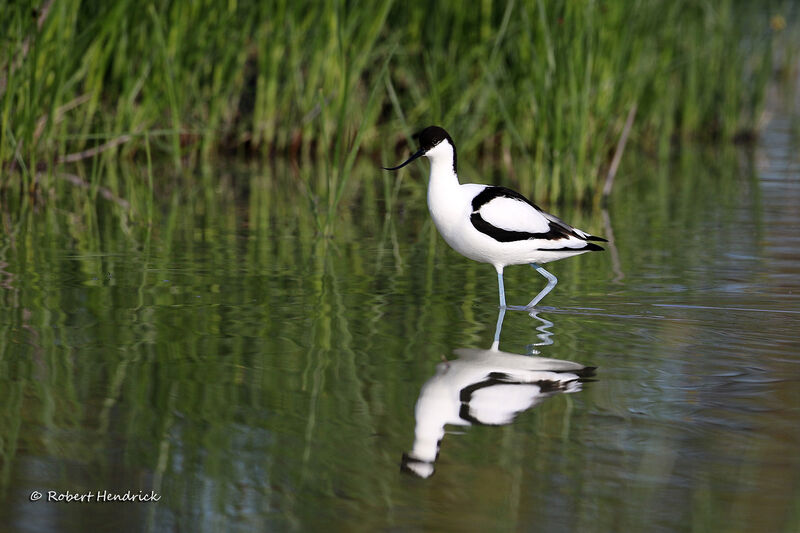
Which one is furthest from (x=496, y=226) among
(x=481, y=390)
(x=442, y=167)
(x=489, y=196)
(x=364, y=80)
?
(x=364, y=80)

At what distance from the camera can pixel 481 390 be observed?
Result: 3943 mm

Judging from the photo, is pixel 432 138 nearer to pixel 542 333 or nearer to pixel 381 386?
pixel 542 333

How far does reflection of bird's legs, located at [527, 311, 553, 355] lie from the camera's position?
461cm

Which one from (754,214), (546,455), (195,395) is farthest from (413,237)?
(546,455)

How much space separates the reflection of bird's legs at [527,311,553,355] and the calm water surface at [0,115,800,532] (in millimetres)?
20

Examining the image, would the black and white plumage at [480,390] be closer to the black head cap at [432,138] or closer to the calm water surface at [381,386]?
the calm water surface at [381,386]

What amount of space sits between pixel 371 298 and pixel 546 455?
2311 millimetres

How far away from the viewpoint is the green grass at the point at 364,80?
25.8ft

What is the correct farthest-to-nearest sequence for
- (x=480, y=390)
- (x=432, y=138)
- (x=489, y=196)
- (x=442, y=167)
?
1. (x=432, y=138)
2. (x=442, y=167)
3. (x=489, y=196)
4. (x=480, y=390)

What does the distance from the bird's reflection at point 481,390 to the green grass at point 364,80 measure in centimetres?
240

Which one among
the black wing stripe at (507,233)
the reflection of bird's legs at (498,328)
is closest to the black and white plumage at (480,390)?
the reflection of bird's legs at (498,328)

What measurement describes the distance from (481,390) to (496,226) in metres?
1.46

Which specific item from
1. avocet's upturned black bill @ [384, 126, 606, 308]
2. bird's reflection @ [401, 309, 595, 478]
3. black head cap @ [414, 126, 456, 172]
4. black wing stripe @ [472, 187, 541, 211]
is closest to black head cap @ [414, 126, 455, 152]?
black head cap @ [414, 126, 456, 172]

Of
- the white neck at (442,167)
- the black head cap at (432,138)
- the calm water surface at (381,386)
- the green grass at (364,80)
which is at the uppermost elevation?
the green grass at (364,80)
